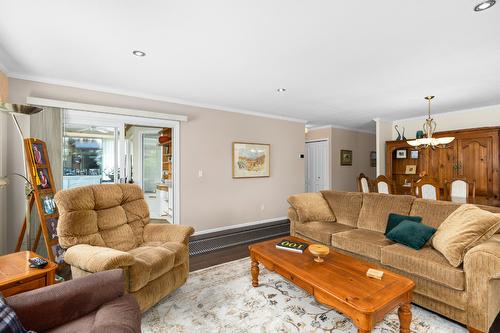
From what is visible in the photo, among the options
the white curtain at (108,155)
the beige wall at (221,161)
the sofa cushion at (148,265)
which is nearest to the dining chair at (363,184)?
the beige wall at (221,161)

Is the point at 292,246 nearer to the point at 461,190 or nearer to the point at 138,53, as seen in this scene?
the point at 138,53

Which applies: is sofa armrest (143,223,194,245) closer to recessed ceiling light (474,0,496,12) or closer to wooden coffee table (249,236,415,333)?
wooden coffee table (249,236,415,333)

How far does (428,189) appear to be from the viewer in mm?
3725

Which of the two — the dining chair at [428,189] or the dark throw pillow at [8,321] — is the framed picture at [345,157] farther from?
the dark throw pillow at [8,321]

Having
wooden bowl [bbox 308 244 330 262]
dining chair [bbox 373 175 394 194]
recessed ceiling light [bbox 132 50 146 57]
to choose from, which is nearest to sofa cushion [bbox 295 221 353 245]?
wooden bowl [bbox 308 244 330 262]

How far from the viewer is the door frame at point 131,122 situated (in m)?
3.44

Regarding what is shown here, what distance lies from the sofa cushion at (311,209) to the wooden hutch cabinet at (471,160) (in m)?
2.48

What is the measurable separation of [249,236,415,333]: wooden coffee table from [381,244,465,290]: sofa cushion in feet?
1.36

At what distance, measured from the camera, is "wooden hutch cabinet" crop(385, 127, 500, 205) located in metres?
4.20

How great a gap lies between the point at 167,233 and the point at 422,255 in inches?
95.7

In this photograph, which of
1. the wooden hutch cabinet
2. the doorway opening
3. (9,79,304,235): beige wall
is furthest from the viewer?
the wooden hutch cabinet

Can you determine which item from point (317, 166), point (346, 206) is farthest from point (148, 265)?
point (317, 166)

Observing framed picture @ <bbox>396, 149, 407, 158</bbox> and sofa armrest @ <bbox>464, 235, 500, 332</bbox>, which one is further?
framed picture @ <bbox>396, 149, 407, 158</bbox>

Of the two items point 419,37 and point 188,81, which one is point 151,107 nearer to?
point 188,81
